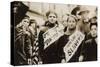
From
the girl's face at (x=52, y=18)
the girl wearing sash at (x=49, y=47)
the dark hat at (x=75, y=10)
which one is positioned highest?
the dark hat at (x=75, y=10)

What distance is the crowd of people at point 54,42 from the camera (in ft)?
4.65

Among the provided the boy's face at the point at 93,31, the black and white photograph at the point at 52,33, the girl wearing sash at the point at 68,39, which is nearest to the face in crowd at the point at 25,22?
the black and white photograph at the point at 52,33

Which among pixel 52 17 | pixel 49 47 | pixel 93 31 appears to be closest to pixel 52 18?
pixel 52 17

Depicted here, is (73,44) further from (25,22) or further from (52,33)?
(25,22)

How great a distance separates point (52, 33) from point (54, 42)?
0.23 ft

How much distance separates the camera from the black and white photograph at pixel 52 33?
4.62 ft

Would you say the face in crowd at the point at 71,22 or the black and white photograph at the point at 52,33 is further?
the face in crowd at the point at 71,22

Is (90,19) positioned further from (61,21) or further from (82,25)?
(61,21)

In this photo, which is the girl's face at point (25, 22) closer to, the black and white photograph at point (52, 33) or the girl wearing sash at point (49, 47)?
the black and white photograph at point (52, 33)

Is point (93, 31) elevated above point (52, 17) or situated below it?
below

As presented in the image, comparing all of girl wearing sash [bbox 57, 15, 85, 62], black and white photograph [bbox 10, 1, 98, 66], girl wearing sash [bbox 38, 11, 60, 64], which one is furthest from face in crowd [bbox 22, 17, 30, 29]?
girl wearing sash [bbox 57, 15, 85, 62]

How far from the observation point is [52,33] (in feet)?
4.90

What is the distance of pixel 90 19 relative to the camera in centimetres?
160

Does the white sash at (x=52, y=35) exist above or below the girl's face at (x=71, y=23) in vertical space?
below
